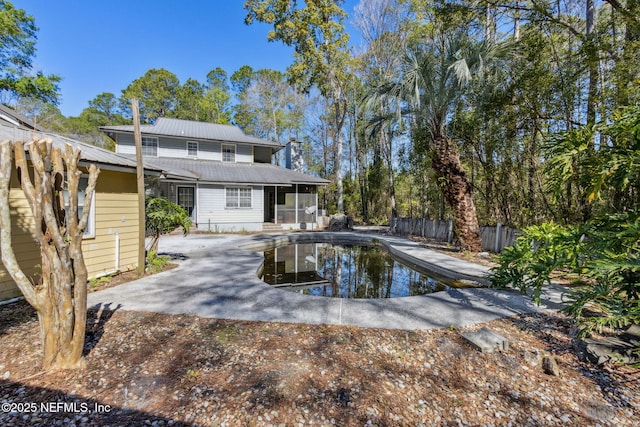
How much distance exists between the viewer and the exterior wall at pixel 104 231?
407cm

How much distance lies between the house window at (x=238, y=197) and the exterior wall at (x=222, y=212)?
17 centimetres

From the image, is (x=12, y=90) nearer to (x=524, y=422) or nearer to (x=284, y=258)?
(x=284, y=258)

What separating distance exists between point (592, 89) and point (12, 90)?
29753 millimetres

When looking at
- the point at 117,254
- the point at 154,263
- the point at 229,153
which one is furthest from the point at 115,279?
the point at 229,153

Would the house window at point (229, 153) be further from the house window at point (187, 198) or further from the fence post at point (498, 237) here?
the fence post at point (498, 237)

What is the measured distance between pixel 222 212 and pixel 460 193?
10972mm

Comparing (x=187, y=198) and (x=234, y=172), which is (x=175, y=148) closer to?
(x=187, y=198)

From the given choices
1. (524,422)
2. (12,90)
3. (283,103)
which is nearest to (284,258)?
(524,422)

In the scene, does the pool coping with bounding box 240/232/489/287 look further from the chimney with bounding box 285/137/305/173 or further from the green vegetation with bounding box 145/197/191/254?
the chimney with bounding box 285/137/305/173

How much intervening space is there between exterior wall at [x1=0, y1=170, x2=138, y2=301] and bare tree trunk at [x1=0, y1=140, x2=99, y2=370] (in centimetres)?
277

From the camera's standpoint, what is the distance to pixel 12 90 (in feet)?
57.1

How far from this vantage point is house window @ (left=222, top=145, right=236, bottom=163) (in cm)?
1563

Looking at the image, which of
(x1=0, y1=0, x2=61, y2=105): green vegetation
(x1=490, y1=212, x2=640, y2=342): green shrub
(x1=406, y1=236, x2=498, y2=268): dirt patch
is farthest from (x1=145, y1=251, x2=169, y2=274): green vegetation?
(x1=0, y1=0, x2=61, y2=105): green vegetation

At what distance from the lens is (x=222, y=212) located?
13.6 metres
